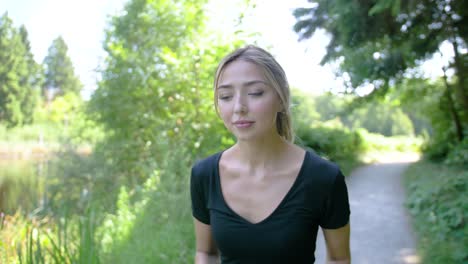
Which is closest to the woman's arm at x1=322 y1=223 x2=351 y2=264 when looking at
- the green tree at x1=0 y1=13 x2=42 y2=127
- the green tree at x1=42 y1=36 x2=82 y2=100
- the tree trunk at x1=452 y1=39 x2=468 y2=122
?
the tree trunk at x1=452 y1=39 x2=468 y2=122

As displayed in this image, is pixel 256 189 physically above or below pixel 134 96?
below

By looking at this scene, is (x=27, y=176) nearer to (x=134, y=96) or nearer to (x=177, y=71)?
(x=134, y=96)

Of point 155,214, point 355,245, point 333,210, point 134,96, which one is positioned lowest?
point 355,245

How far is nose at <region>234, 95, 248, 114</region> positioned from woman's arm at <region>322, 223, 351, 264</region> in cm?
46

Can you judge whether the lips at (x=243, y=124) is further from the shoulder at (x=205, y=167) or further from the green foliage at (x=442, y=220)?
the green foliage at (x=442, y=220)

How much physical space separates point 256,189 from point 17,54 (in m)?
17.7

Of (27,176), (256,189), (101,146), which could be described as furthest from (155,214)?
(27,176)

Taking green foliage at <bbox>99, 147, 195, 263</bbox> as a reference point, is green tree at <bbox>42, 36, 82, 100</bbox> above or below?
above

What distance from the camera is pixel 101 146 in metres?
9.14

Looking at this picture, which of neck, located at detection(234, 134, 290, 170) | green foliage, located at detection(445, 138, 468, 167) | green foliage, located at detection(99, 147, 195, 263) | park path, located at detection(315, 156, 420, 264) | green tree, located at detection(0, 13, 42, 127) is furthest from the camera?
green tree, located at detection(0, 13, 42, 127)

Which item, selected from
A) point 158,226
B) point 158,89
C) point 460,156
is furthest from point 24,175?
point 460,156

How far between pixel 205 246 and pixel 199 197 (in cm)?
18

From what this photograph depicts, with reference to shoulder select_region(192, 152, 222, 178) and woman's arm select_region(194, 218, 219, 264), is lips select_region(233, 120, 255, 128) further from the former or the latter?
woman's arm select_region(194, 218, 219, 264)

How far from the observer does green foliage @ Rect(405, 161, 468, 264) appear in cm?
426
